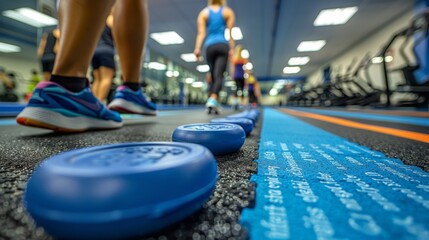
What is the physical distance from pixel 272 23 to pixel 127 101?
6542 mm

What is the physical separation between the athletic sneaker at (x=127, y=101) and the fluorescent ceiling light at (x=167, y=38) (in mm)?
6977

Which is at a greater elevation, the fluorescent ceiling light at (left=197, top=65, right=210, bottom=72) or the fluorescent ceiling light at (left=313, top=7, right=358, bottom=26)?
the fluorescent ceiling light at (left=313, top=7, right=358, bottom=26)

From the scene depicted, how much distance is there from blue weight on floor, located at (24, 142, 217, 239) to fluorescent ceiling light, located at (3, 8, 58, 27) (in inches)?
282

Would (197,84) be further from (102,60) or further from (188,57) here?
(102,60)

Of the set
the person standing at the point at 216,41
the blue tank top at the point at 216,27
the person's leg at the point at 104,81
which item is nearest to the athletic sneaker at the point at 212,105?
the person standing at the point at 216,41

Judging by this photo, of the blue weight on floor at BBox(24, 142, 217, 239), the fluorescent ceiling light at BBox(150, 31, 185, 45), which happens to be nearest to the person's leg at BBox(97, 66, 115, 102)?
the blue weight on floor at BBox(24, 142, 217, 239)

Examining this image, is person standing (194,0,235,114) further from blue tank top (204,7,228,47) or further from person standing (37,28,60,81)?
person standing (37,28,60,81)

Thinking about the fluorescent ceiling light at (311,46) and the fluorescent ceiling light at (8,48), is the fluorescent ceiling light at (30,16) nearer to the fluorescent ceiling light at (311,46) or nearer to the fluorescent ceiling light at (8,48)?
the fluorescent ceiling light at (8,48)

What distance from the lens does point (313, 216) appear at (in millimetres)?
271

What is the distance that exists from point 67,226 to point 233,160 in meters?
0.37

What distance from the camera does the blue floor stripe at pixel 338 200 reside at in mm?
241

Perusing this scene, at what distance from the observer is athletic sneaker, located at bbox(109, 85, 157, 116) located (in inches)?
53.2

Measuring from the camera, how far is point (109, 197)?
7.8 inches

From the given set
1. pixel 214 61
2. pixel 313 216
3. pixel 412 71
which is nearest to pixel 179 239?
pixel 313 216
